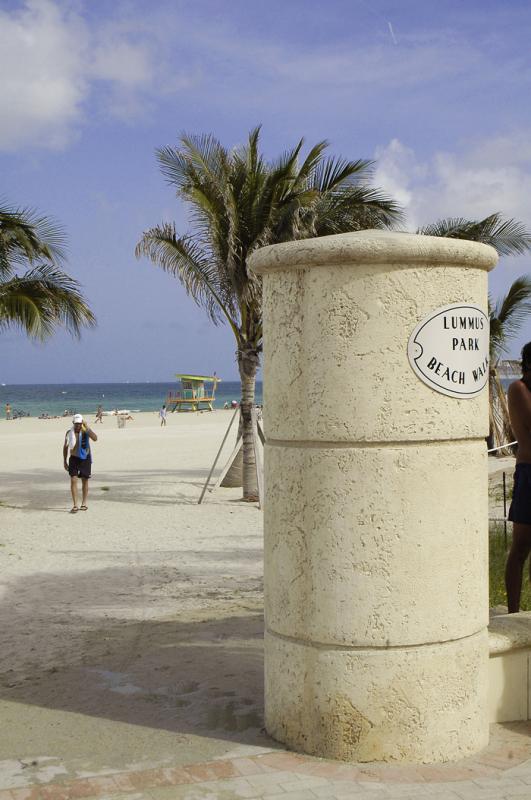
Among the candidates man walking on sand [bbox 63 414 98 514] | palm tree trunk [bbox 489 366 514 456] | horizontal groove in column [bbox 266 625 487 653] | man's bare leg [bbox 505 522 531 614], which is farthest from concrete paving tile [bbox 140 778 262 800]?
palm tree trunk [bbox 489 366 514 456]

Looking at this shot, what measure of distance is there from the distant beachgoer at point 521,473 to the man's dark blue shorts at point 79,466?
1029cm

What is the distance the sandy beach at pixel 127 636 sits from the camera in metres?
4.46

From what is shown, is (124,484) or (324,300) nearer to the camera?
(324,300)

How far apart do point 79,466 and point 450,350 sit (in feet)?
37.3

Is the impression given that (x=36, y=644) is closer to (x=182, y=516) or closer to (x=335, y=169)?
(x=182, y=516)

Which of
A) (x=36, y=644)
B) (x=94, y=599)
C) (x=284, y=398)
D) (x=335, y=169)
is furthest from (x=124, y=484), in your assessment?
(x=284, y=398)

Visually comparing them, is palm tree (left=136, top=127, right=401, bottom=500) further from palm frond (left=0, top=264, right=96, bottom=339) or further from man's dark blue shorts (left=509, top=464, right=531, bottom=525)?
man's dark blue shorts (left=509, top=464, right=531, bottom=525)

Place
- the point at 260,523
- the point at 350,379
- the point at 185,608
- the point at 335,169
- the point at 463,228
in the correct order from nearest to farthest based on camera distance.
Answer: the point at 350,379 → the point at 185,608 → the point at 260,523 → the point at 335,169 → the point at 463,228

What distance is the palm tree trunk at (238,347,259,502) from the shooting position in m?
15.8

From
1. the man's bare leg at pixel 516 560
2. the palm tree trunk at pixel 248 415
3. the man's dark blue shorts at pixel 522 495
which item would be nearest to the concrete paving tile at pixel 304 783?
the man's bare leg at pixel 516 560

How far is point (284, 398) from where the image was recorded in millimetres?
4383

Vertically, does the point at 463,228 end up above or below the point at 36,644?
above

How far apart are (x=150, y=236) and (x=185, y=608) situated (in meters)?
9.46

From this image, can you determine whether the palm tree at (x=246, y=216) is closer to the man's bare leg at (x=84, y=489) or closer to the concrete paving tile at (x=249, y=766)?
the man's bare leg at (x=84, y=489)
